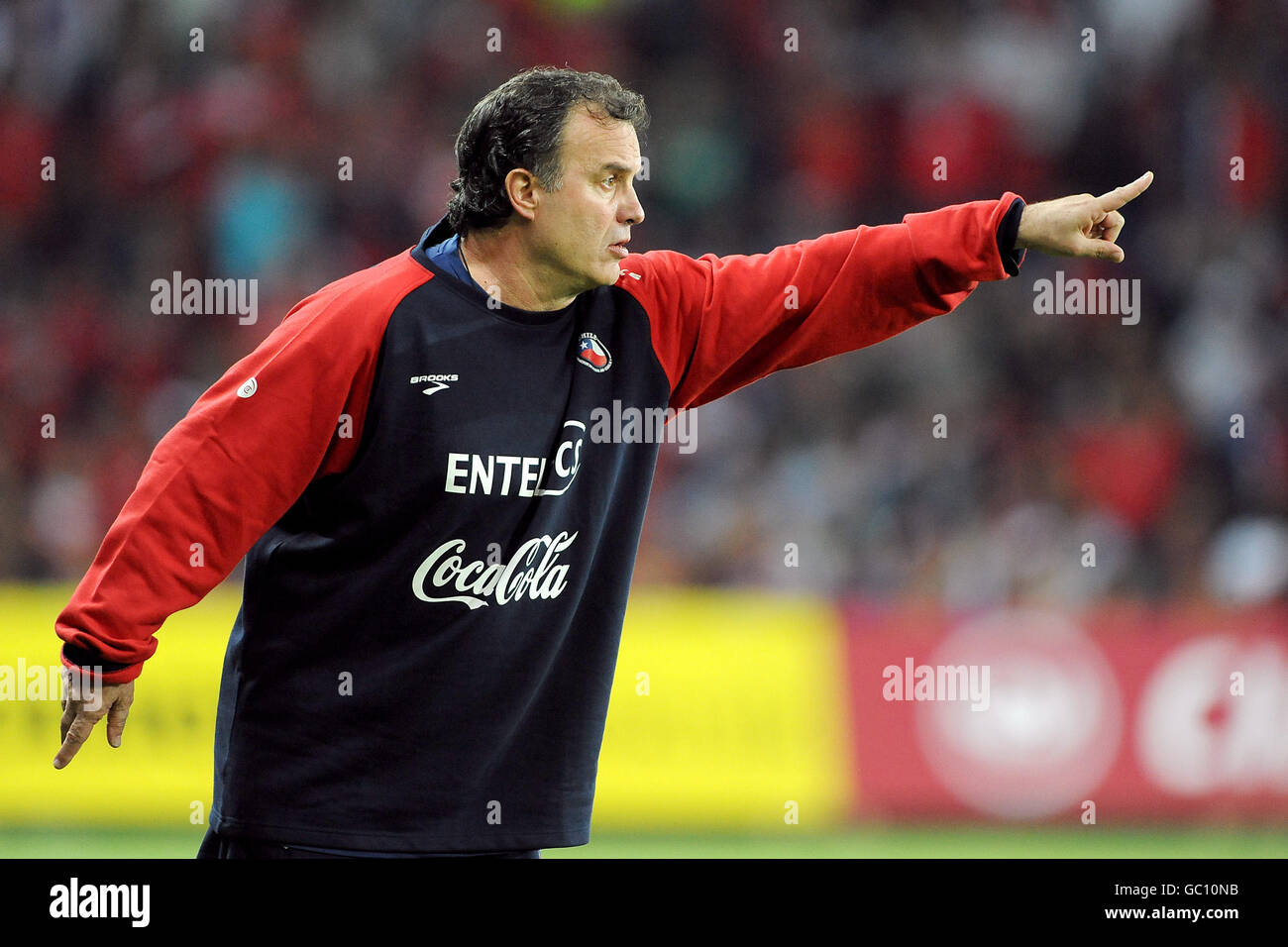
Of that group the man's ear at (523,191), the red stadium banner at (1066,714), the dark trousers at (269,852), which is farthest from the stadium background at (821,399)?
the man's ear at (523,191)

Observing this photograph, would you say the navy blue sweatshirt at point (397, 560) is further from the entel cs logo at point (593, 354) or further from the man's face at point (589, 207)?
the man's face at point (589, 207)

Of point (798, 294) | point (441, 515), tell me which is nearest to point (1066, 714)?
point (798, 294)

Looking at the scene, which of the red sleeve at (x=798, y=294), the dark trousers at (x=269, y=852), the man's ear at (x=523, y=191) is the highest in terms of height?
the man's ear at (x=523, y=191)

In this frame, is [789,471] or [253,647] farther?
[789,471]

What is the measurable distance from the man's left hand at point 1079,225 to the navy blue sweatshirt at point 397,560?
8 centimetres

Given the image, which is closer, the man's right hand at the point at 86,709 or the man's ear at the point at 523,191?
the man's right hand at the point at 86,709

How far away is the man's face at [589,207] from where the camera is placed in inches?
149

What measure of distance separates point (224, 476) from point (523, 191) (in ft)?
3.14

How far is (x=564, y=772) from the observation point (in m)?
3.88

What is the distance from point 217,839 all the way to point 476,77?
9334 mm

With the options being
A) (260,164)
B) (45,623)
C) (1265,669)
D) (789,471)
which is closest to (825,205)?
Result: (789,471)

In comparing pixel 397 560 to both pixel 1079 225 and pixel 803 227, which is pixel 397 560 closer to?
pixel 1079 225

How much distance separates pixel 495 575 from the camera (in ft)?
12.2

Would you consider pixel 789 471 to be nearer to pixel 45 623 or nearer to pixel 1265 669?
pixel 1265 669
